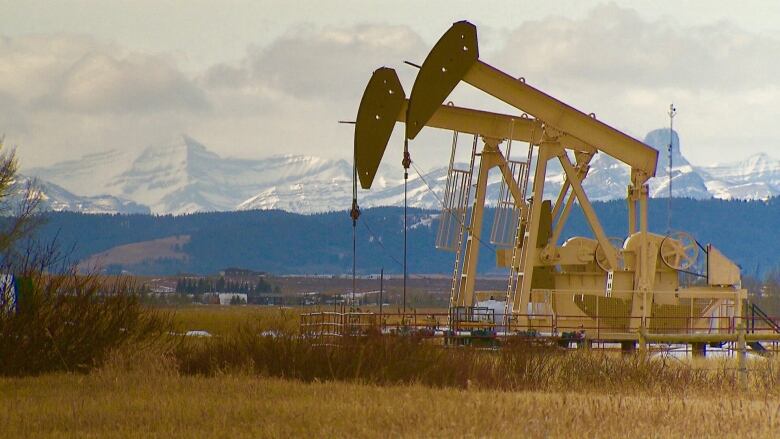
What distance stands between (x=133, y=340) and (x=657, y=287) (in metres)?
15.6

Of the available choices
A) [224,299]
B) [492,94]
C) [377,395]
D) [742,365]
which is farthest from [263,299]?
[377,395]

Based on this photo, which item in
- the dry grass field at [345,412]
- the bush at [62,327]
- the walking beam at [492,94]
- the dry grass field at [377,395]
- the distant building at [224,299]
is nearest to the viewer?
the dry grass field at [345,412]

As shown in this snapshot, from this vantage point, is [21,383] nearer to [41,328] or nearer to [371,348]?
[41,328]

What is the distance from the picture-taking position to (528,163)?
34562 millimetres

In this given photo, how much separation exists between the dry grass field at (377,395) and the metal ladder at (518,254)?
7297 mm

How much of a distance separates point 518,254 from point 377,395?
17874 millimetres

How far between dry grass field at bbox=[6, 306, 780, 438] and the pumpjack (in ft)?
22.1

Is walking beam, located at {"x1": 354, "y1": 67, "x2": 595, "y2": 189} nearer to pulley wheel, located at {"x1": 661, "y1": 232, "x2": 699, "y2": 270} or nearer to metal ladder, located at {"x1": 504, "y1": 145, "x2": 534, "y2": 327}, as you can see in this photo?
metal ladder, located at {"x1": 504, "y1": 145, "x2": 534, "y2": 327}

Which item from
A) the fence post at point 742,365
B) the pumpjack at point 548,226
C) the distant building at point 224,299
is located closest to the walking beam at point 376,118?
the pumpjack at point 548,226

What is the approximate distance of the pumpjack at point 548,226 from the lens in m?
31.1

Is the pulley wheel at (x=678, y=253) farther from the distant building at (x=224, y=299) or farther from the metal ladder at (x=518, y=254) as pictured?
the distant building at (x=224, y=299)

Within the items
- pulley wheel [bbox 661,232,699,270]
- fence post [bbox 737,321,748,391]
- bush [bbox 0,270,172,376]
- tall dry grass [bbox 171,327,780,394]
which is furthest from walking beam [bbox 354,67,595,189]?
fence post [bbox 737,321,748,391]

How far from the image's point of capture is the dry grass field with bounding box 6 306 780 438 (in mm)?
14898

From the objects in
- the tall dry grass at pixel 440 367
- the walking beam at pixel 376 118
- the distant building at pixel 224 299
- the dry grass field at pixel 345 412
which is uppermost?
the walking beam at pixel 376 118
